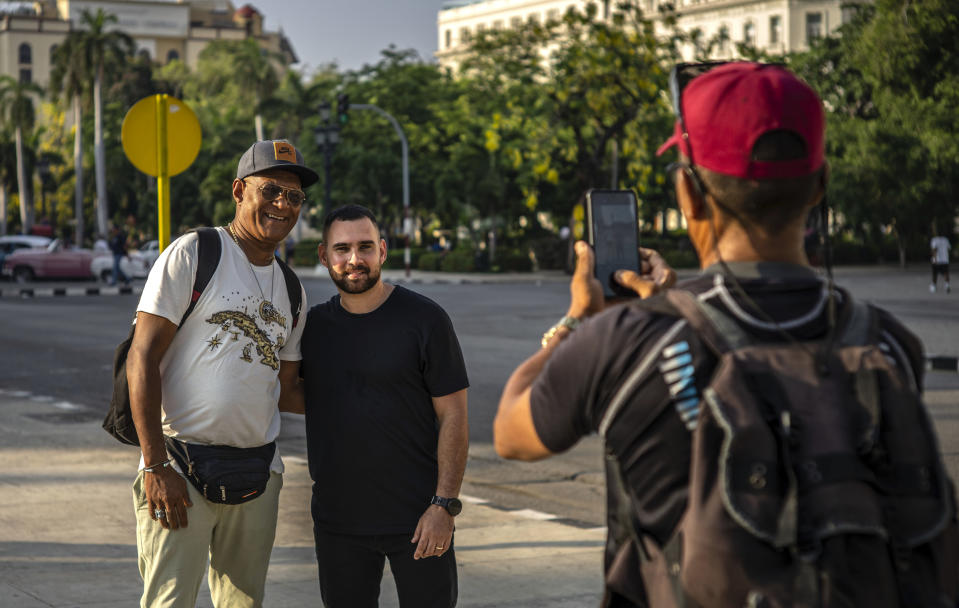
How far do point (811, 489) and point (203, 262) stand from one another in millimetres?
2335

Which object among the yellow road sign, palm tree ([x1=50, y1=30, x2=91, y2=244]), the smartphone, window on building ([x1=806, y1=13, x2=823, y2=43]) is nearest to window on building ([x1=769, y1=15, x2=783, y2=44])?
window on building ([x1=806, y1=13, x2=823, y2=43])

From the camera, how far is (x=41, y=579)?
5.89 metres

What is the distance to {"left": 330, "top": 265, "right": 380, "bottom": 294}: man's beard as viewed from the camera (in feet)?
13.0

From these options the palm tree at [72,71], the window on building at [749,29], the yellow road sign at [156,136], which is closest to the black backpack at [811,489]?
the yellow road sign at [156,136]

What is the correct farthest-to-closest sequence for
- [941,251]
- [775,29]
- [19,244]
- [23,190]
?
[775,29]
[23,190]
[19,244]
[941,251]

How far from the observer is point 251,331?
3.87 metres

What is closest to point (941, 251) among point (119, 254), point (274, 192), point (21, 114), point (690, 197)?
point (119, 254)

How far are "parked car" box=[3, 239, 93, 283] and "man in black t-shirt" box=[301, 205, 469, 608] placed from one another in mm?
38482

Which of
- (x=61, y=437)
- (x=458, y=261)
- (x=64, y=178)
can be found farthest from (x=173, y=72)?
(x=61, y=437)

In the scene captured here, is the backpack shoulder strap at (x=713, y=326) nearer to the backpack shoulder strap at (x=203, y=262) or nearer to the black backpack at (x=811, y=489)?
the black backpack at (x=811, y=489)

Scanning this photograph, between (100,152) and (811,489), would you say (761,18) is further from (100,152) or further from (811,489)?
(811,489)

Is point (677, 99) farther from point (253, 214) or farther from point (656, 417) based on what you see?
point (253, 214)

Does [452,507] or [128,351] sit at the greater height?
[128,351]

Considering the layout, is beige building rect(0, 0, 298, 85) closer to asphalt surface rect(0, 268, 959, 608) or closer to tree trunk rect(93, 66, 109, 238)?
tree trunk rect(93, 66, 109, 238)
